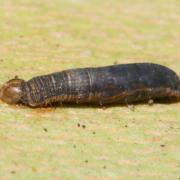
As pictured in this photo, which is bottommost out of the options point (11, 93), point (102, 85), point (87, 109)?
point (87, 109)

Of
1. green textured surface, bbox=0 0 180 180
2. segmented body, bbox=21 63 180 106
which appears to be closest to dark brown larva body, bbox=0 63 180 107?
segmented body, bbox=21 63 180 106

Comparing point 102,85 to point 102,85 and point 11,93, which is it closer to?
point 102,85

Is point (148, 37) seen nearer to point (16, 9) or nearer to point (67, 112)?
point (16, 9)

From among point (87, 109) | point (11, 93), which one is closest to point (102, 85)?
point (87, 109)

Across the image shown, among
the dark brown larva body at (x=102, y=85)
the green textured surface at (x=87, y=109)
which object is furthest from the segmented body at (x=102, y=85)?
the green textured surface at (x=87, y=109)

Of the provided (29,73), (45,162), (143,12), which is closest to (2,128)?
(45,162)

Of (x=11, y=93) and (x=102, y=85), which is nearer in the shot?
(x=11, y=93)

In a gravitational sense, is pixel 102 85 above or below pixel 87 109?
above
